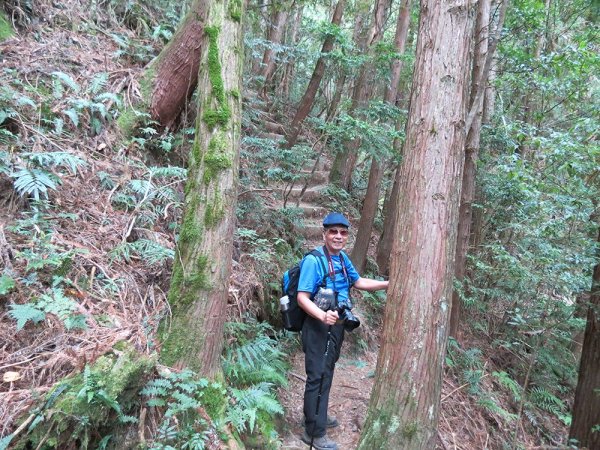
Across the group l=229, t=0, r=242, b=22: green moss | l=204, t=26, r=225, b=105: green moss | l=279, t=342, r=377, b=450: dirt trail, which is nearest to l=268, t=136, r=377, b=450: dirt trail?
l=279, t=342, r=377, b=450: dirt trail

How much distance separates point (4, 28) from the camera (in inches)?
244

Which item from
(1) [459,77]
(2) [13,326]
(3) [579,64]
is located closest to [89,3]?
(2) [13,326]

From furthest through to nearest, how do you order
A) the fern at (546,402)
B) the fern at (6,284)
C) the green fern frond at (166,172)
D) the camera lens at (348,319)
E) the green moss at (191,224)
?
the fern at (546,402) → the green fern frond at (166,172) → the camera lens at (348,319) → the green moss at (191,224) → the fern at (6,284)

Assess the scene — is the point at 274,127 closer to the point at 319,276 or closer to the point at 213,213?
the point at 319,276

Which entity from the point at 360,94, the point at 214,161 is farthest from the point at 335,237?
the point at 360,94

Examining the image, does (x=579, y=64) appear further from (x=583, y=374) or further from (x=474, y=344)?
(x=474, y=344)

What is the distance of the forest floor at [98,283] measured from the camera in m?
3.19

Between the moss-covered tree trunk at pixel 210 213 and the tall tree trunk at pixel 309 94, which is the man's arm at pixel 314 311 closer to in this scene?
the moss-covered tree trunk at pixel 210 213

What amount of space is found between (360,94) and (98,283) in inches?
331

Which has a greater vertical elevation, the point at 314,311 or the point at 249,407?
the point at 314,311

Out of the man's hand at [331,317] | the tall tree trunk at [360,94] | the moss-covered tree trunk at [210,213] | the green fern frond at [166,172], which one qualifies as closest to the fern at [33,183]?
the green fern frond at [166,172]

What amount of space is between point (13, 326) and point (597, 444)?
24.5 ft

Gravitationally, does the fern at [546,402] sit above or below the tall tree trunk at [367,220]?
below

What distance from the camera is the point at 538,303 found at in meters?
7.85
